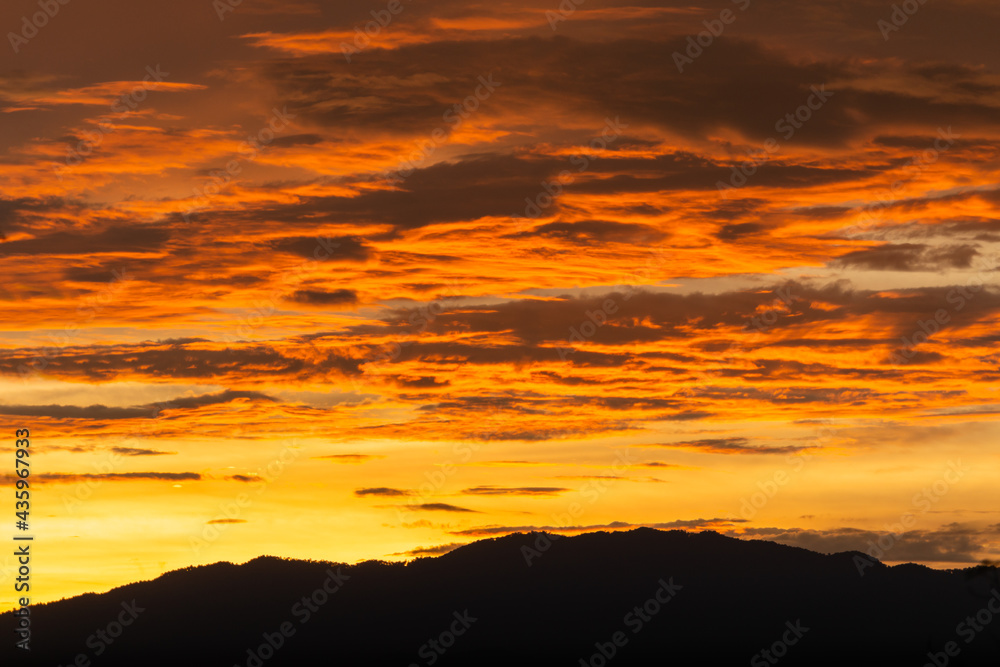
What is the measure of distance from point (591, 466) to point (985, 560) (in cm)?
9908

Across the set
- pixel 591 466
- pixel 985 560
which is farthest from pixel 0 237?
pixel 591 466

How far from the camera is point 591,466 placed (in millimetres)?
131750

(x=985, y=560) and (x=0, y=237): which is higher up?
(x=0, y=237)

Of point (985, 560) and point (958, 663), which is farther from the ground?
point (985, 560)

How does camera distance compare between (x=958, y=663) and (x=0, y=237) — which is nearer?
(x=958, y=663)

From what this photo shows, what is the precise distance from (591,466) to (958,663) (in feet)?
324

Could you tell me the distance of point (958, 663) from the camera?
3309cm

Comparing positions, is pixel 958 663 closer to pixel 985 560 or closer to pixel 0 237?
pixel 985 560

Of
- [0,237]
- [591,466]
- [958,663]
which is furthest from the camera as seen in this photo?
[591,466]

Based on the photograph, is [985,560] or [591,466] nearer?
[985,560]

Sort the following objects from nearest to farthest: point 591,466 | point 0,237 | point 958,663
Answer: point 958,663 < point 0,237 < point 591,466

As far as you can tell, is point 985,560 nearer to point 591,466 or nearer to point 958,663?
point 958,663

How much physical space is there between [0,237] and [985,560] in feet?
132

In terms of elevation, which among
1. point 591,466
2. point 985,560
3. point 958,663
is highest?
point 591,466
